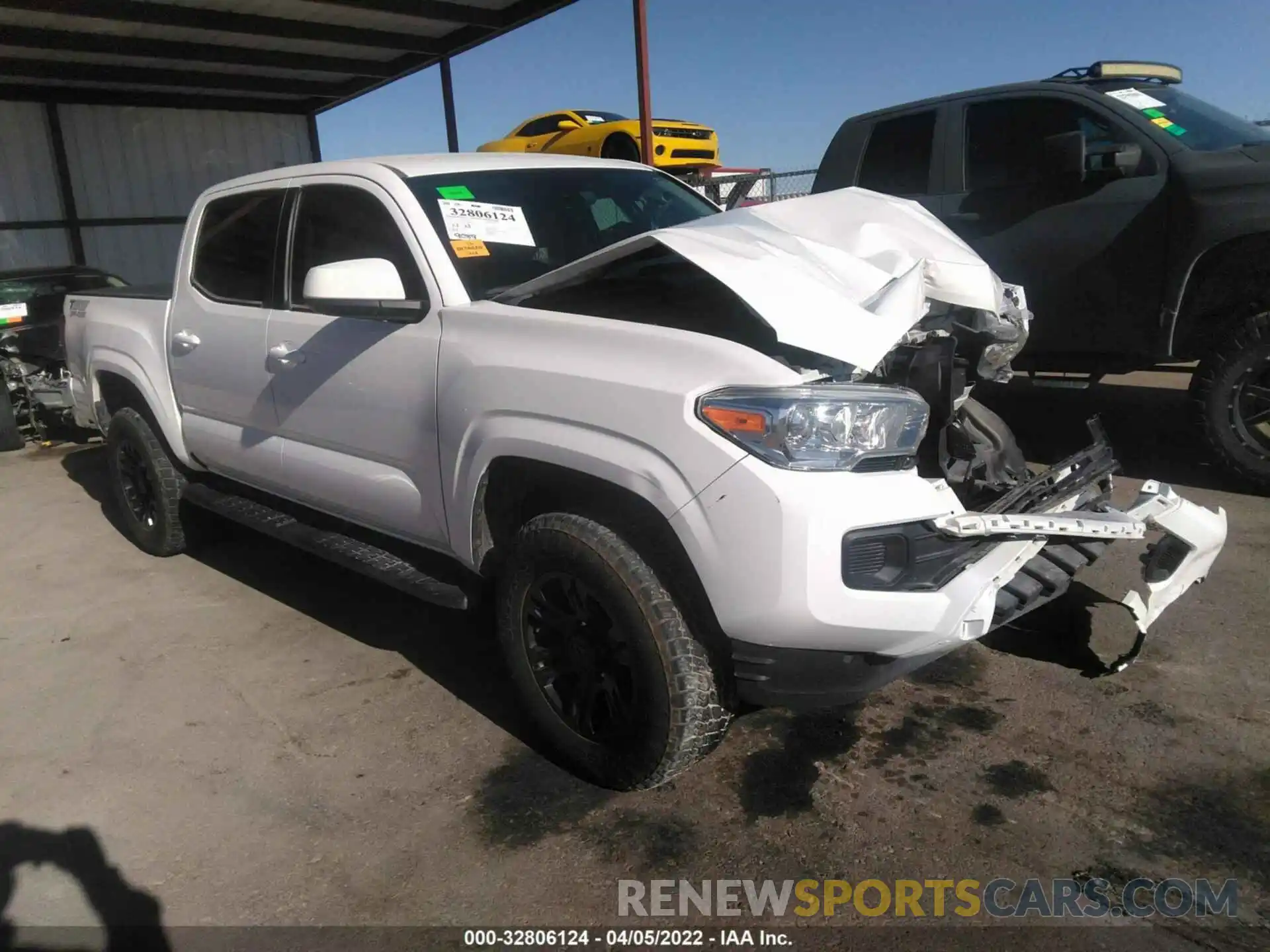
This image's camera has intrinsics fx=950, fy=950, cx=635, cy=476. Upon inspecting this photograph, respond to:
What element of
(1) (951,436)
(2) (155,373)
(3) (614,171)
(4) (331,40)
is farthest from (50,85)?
(1) (951,436)

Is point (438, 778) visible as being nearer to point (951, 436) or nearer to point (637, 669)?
point (637, 669)

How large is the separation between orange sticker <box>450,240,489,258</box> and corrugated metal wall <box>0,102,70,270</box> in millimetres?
13320

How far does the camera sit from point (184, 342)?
438cm

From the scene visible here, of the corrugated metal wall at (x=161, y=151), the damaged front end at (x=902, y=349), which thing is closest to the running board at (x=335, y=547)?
the damaged front end at (x=902, y=349)

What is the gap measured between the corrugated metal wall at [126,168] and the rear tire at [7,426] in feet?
21.6

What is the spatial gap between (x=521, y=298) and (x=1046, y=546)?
5.56 feet

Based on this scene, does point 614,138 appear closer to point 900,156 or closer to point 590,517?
point 900,156

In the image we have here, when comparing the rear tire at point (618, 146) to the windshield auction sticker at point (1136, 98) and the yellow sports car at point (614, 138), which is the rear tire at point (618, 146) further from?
the windshield auction sticker at point (1136, 98)

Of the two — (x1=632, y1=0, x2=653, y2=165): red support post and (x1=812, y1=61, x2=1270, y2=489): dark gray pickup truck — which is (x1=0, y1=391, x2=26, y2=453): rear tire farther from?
(x1=812, y1=61, x2=1270, y2=489): dark gray pickup truck

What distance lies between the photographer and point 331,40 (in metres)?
10.8

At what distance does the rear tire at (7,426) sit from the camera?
8.31m

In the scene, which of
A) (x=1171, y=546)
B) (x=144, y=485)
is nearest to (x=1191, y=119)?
(x=1171, y=546)

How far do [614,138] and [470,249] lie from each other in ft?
33.9

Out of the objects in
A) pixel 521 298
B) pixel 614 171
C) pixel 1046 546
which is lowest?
pixel 1046 546
